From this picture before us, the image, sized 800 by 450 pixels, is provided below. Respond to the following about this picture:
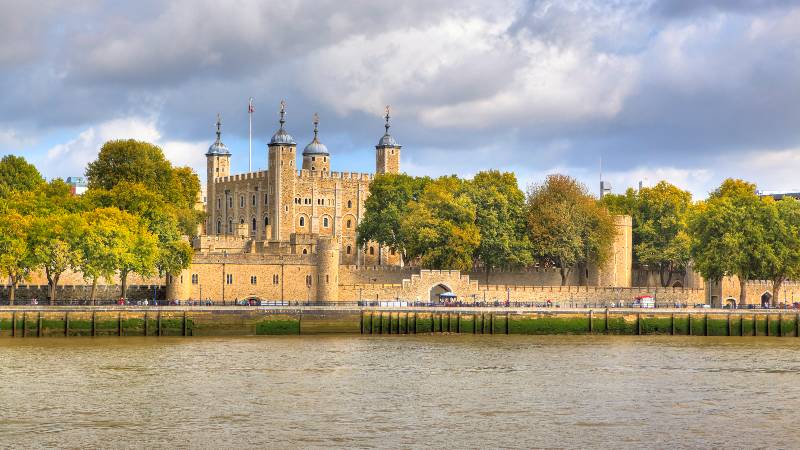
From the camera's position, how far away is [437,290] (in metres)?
88.9

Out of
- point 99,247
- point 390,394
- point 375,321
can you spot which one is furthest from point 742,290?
point 390,394

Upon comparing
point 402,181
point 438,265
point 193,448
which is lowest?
point 193,448

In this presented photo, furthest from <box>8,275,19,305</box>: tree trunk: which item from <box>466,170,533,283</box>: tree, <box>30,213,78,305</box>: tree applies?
<box>466,170,533,283</box>: tree

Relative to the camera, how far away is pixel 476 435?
42844 millimetres

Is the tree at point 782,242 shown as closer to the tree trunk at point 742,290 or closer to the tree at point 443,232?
the tree trunk at point 742,290

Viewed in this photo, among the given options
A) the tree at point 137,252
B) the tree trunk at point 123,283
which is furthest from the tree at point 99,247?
the tree trunk at point 123,283

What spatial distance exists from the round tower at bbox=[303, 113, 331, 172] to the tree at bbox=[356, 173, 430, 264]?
16.6m

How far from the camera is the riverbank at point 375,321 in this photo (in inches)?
2827

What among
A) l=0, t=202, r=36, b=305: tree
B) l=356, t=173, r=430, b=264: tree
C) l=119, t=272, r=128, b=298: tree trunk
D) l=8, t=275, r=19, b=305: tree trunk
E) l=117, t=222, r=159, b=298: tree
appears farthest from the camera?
l=356, t=173, r=430, b=264: tree

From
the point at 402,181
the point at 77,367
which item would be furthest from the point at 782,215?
the point at 77,367

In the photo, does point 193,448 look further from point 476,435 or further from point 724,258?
point 724,258

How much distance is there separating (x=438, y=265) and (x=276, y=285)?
11610 millimetres

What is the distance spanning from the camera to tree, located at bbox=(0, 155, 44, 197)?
94.2 metres

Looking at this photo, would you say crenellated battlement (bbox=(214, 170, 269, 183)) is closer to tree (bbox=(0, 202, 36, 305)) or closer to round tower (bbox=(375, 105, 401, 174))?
round tower (bbox=(375, 105, 401, 174))
